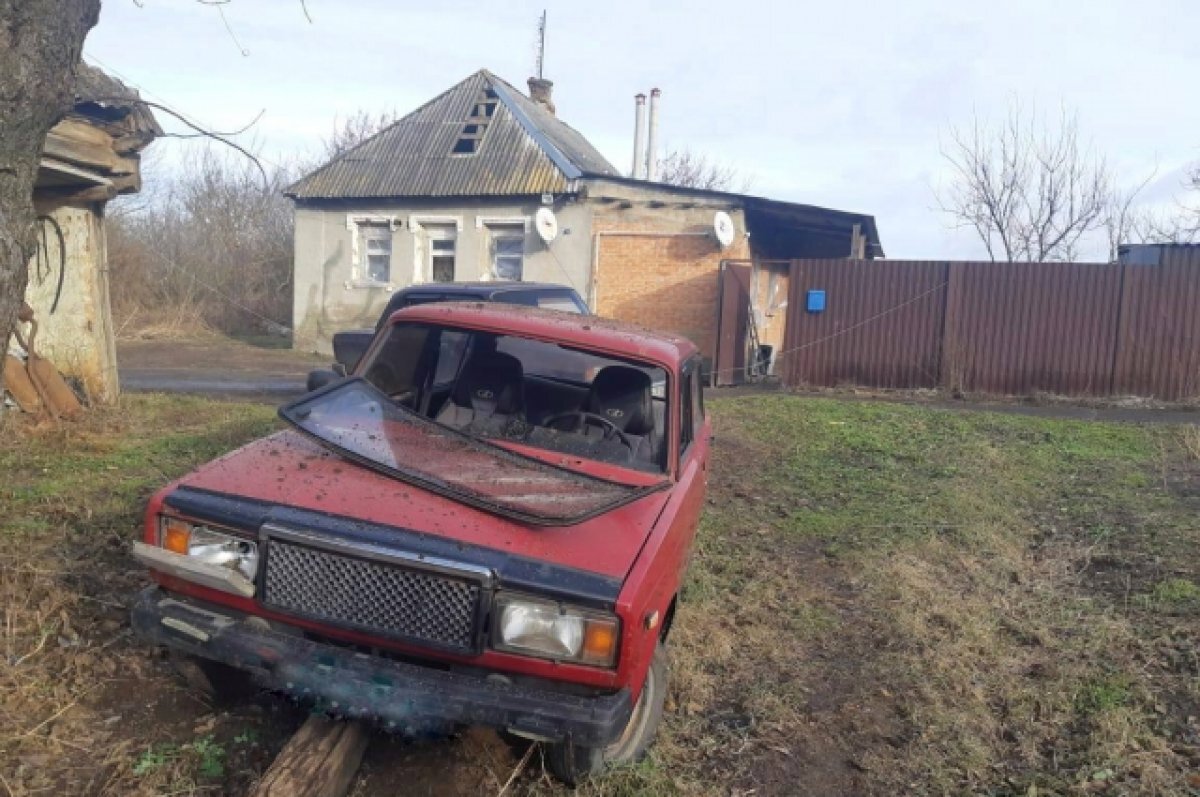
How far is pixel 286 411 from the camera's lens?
372 centimetres

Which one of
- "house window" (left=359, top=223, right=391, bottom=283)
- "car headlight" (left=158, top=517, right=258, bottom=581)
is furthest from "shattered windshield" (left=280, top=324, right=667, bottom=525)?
"house window" (left=359, top=223, right=391, bottom=283)

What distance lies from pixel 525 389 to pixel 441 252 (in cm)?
1606

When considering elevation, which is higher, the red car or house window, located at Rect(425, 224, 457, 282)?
house window, located at Rect(425, 224, 457, 282)

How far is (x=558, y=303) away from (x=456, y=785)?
669 cm

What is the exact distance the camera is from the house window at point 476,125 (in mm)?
20031

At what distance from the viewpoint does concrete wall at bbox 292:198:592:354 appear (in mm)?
18312

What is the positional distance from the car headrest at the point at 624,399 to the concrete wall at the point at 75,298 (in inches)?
275

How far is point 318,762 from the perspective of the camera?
2814mm

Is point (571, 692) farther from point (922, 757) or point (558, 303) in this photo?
point (558, 303)

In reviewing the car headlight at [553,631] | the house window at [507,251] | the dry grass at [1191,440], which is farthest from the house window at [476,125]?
the car headlight at [553,631]

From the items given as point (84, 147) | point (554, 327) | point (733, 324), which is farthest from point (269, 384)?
point (554, 327)

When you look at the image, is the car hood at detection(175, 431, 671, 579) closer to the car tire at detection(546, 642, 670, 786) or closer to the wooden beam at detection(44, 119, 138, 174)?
the car tire at detection(546, 642, 670, 786)

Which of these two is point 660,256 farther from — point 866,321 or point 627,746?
point 627,746

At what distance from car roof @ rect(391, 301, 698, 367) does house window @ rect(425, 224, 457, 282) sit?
1567 cm
